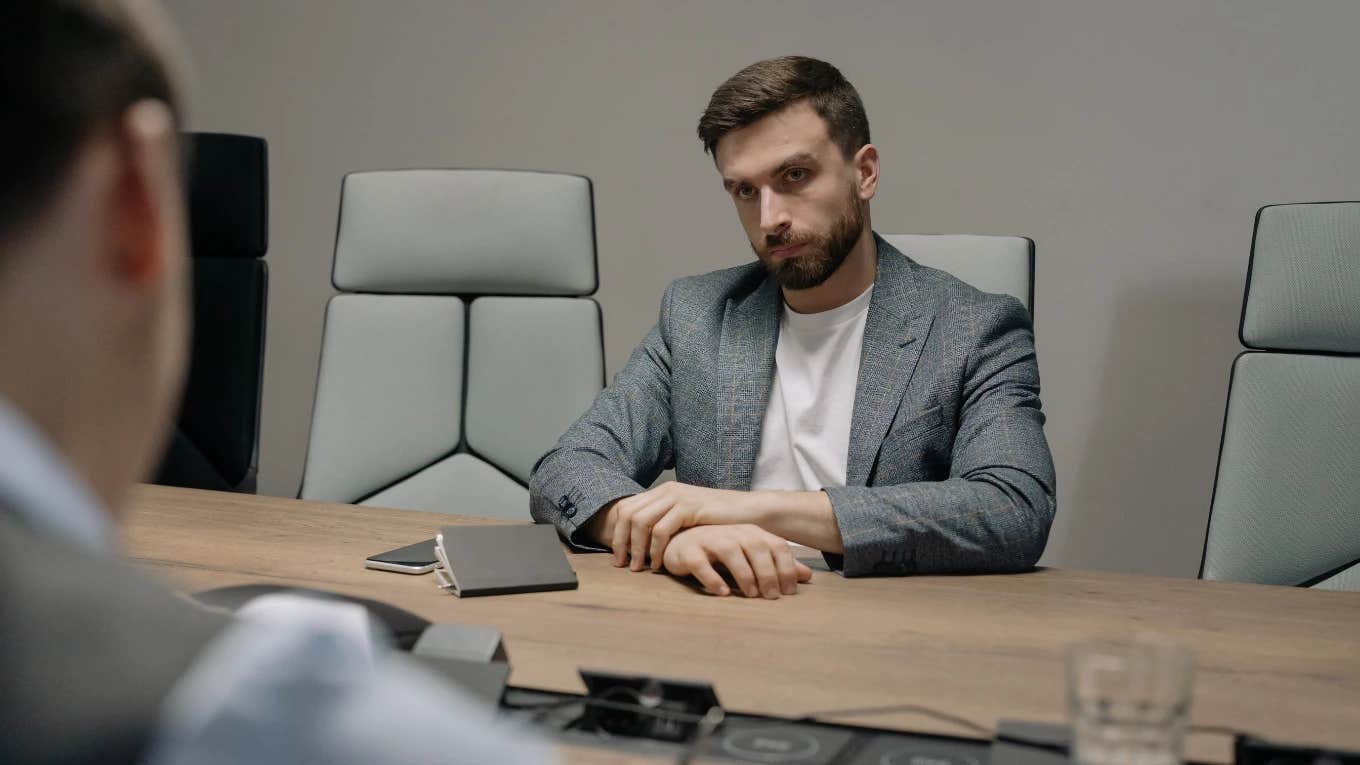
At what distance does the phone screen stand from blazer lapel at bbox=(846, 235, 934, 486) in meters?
0.66

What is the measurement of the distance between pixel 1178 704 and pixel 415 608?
2.49ft

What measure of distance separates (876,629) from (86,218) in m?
0.95

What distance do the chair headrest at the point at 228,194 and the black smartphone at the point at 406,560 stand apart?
1.30m

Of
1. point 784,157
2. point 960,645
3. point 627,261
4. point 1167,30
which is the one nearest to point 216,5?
point 627,261

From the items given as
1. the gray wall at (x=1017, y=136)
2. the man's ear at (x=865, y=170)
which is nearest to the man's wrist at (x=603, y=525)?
the man's ear at (x=865, y=170)

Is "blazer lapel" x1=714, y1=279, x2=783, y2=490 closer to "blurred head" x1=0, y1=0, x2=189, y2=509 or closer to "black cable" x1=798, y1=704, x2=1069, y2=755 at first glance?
"black cable" x1=798, y1=704, x2=1069, y2=755

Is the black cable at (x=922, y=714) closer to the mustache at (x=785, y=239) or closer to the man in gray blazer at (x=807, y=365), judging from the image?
the man in gray blazer at (x=807, y=365)

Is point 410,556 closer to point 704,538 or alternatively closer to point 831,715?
point 704,538

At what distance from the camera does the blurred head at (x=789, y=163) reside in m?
1.93

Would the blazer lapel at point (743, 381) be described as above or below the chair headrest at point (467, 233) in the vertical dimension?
below

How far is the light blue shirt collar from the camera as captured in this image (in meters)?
0.31

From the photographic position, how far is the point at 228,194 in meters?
2.48

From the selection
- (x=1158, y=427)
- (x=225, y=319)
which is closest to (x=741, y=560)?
(x=225, y=319)

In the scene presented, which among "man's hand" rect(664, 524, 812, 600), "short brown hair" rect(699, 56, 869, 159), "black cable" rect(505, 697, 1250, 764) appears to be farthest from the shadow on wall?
"black cable" rect(505, 697, 1250, 764)
